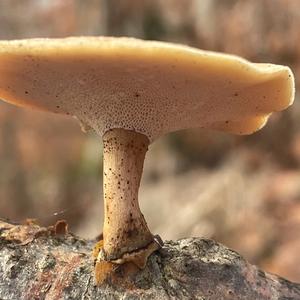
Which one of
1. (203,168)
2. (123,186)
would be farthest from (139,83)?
(203,168)

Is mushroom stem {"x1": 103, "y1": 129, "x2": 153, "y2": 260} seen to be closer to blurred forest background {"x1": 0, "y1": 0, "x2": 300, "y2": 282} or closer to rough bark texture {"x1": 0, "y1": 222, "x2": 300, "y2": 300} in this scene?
rough bark texture {"x1": 0, "y1": 222, "x2": 300, "y2": 300}

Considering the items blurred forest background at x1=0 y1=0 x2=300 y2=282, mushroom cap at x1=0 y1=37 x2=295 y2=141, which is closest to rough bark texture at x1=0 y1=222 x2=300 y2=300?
mushroom cap at x1=0 y1=37 x2=295 y2=141

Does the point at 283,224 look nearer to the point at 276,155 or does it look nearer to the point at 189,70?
the point at 276,155

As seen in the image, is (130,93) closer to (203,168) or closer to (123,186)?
(123,186)

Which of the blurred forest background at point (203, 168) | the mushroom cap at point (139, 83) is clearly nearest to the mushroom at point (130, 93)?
the mushroom cap at point (139, 83)

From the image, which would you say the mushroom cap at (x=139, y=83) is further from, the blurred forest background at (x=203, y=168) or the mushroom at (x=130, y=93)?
the blurred forest background at (x=203, y=168)

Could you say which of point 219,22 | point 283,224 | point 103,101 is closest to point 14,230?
point 103,101
